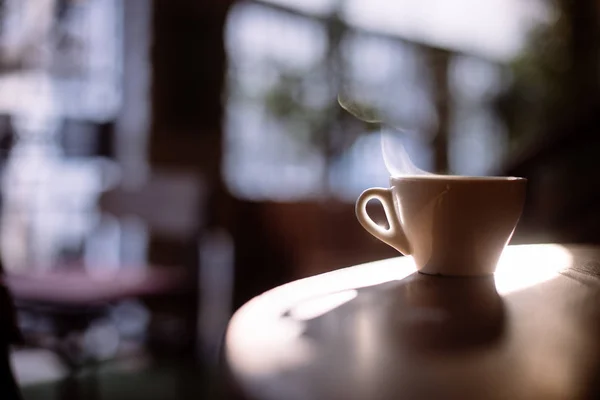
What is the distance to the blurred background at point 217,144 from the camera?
2400 millimetres

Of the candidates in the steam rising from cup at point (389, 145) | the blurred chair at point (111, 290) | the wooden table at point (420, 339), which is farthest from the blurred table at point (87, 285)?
the wooden table at point (420, 339)

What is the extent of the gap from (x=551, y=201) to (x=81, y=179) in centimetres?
248

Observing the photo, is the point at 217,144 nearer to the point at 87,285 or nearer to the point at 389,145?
the point at 87,285

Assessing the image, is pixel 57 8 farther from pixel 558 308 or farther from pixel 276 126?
pixel 558 308

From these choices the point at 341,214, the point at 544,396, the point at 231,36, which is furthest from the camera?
the point at 231,36

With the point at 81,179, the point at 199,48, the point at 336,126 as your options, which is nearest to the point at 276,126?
the point at 336,126

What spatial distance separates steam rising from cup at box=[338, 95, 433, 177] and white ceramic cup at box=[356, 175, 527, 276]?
81 mm

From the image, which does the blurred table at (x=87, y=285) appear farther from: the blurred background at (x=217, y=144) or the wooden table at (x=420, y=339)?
the wooden table at (x=420, y=339)

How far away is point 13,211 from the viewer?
3555 millimetres

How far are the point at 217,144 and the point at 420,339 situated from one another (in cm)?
377

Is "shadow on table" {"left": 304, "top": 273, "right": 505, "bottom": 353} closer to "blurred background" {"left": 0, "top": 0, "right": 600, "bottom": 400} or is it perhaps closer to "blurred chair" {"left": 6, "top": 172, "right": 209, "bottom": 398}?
"blurred background" {"left": 0, "top": 0, "right": 600, "bottom": 400}

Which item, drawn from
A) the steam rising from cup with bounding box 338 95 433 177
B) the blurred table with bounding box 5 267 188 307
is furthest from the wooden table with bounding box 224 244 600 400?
the blurred table with bounding box 5 267 188 307

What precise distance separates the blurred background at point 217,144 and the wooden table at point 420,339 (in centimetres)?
65

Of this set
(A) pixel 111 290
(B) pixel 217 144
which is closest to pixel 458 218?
(A) pixel 111 290
